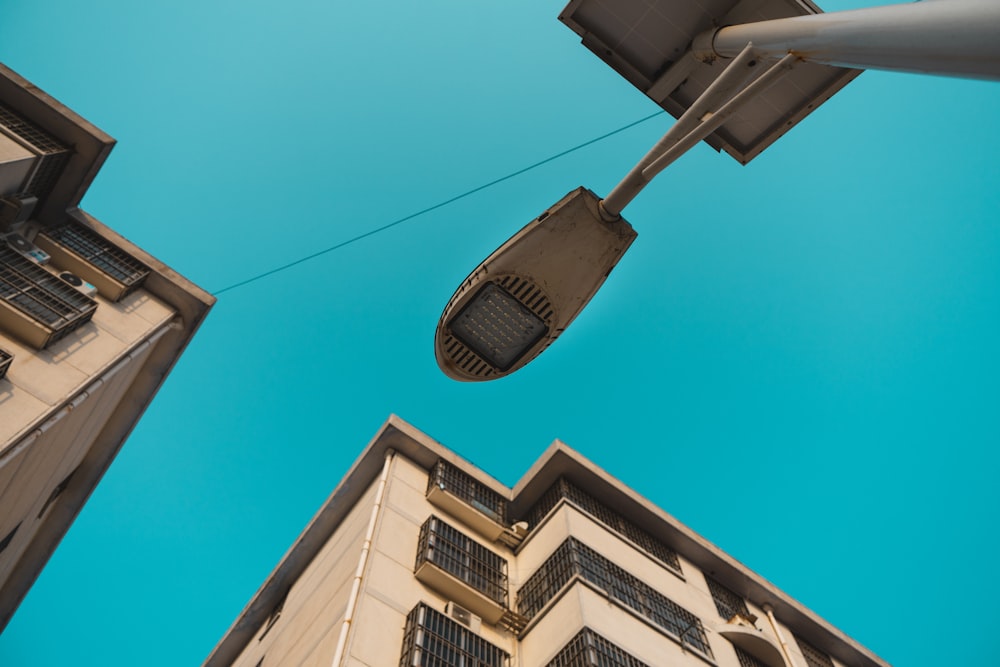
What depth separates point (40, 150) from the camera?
19391mm

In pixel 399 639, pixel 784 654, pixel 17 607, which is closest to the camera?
pixel 399 639

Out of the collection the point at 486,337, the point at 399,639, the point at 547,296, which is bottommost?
the point at 399,639

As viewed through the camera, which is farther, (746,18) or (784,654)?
(784,654)

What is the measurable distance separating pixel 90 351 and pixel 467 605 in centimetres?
1152

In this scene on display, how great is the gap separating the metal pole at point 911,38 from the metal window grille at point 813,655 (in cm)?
2389

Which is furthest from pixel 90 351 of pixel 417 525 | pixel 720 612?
pixel 720 612

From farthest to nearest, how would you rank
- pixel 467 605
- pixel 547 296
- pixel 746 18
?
pixel 467 605 → pixel 746 18 → pixel 547 296

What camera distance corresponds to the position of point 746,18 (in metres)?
8.07

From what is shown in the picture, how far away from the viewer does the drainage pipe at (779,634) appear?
21039 millimetres

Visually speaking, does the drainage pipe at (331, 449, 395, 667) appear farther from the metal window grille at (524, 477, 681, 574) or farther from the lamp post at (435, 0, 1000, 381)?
the lamp post at (435, 0, 1000, 381)

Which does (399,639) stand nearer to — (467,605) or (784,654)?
(467,605)

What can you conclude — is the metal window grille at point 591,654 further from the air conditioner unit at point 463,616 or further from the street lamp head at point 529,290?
the street lamp head at point 529,290

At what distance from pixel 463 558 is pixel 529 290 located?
13080mm

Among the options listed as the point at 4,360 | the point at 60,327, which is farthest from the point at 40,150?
the point at 4,360
